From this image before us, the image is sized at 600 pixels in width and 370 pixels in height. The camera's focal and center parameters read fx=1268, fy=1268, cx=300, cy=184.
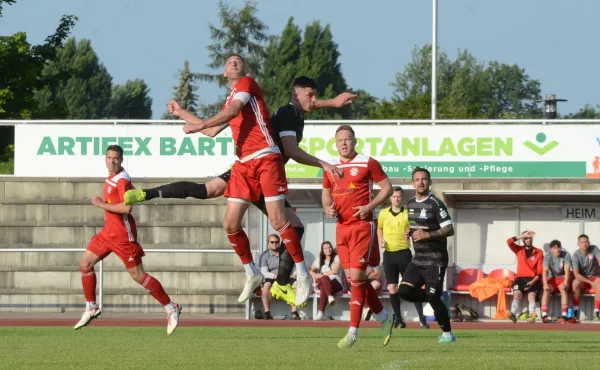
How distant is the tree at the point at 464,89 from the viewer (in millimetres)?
62681

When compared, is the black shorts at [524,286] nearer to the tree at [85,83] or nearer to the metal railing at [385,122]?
the metal railing at [385,122]

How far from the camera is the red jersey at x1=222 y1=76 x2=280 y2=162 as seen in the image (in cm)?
1130

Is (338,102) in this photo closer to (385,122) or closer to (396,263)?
(396,263)

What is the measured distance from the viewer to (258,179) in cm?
1150

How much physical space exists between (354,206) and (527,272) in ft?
37.5

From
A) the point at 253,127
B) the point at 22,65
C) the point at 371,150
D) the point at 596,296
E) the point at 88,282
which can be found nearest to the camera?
the point at 253,127

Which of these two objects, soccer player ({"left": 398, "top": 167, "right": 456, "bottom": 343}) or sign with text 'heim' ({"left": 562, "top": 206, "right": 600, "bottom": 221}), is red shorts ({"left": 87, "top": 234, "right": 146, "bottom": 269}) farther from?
sign with text 'heim' ({"left": 562, "top": 206, "right": 600, "bottom": 221})

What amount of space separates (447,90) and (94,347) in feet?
267

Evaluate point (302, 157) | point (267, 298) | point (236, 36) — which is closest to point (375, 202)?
point (302, 157)

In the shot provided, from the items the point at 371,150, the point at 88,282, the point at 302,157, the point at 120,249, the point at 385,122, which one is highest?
the point at 385,122

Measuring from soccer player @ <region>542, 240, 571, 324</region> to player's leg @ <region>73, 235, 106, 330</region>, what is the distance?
9.65m

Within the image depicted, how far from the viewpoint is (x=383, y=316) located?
12.8m

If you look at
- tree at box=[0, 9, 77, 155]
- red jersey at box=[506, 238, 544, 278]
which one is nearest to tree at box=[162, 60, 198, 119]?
tree at box=[0, 9, 77, 155]

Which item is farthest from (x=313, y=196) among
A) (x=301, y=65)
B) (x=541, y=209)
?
(x=301, y=65)
